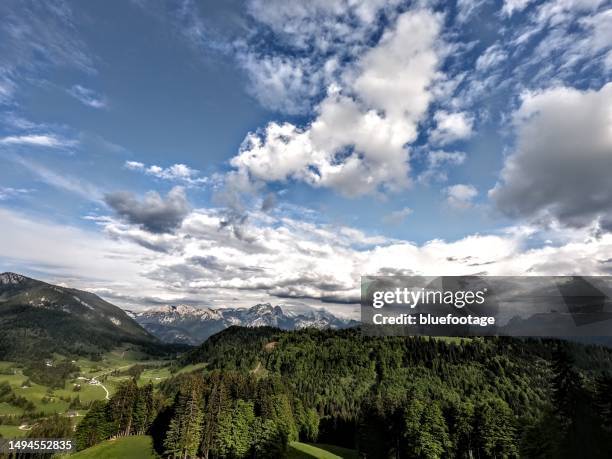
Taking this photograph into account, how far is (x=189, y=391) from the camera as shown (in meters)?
95.6

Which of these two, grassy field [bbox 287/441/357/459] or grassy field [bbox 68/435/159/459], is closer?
grassy field [bbox 287/441/357/459]

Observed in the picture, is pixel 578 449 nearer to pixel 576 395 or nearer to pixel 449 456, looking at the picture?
pixel 576 395

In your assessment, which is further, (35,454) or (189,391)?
(35,454)

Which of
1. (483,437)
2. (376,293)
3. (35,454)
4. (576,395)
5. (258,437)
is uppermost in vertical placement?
(376,293)

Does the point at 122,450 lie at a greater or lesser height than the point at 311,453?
lesser

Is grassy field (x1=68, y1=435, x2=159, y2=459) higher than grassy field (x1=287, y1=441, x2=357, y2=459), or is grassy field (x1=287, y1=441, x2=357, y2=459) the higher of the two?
grassy field (x1=287, y1=441, x2=357, y2=459)

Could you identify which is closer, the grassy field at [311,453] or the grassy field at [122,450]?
the grassy field at [311,453]

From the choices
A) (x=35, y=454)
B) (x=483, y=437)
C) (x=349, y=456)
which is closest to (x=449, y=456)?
(x=483, y=437)

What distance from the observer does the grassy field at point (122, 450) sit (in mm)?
90206

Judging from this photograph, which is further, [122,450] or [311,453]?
[122,450]

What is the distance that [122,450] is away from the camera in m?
95.3

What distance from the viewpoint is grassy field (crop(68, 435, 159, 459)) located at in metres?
90.2

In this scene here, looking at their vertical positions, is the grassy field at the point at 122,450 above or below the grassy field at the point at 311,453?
below

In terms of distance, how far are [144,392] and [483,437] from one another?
107 m
